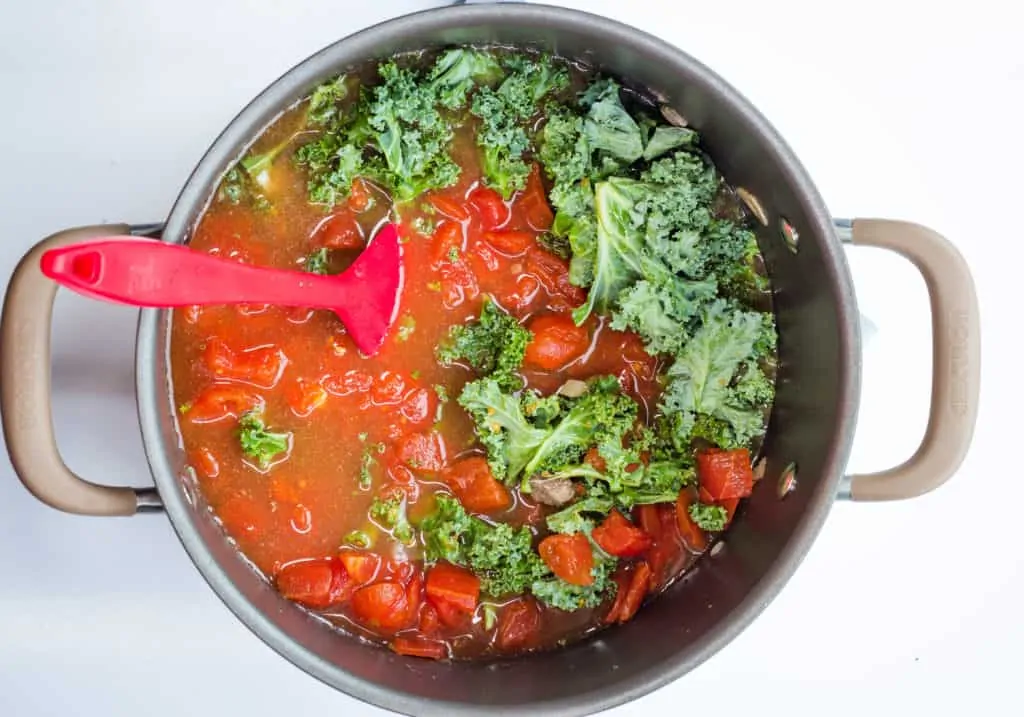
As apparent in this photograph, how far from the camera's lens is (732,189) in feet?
8.79

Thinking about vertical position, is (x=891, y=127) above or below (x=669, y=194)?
above

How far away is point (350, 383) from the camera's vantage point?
8.43ft

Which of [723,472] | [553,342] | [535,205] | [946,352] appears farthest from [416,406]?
[946,352]

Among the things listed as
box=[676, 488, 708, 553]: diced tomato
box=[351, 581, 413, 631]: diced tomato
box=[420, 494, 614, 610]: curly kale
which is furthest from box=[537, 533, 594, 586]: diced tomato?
box=[351, 581, 413, 631]: diced tomato

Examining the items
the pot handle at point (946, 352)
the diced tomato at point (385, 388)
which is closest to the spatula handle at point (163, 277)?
the diced tomato at point (385, 388)

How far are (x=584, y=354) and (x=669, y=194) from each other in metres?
0.47

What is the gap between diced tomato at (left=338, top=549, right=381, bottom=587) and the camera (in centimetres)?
258

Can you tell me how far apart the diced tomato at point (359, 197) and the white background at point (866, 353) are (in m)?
0.44

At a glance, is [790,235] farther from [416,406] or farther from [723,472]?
[416,406]

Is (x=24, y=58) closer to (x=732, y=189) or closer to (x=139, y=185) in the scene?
(x=139, y=185)

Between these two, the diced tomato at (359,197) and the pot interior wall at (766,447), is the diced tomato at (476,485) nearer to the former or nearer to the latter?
the pot interior wall at (766,447)

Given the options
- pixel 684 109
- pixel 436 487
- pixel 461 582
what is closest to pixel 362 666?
pixel 461 582

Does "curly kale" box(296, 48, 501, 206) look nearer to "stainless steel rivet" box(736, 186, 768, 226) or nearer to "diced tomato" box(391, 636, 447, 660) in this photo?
"stainless steel rivet" box(736, 186, 768, 226)

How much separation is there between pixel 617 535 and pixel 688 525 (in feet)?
0.70
